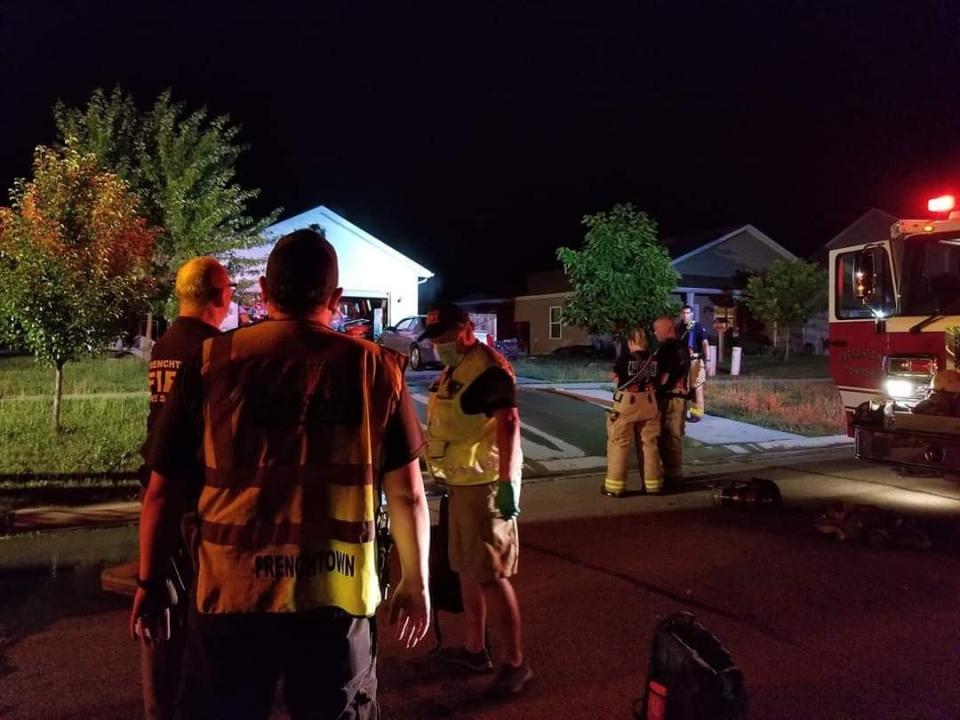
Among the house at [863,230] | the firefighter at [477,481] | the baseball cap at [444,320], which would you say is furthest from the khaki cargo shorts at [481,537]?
the house at [863,230]

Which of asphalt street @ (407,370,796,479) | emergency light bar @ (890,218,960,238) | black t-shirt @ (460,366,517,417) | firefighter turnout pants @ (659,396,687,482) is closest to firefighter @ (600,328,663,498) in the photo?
firefighter turnout pants @ (659,396,687,482)

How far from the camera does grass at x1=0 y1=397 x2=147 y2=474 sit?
871 centimetres

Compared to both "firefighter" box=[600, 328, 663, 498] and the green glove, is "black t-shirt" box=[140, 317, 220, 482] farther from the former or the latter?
"firefighter" box=[600, 328, 663, 498]

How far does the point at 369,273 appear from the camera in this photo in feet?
81.1

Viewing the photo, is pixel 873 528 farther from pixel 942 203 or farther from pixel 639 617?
pixel 942 203

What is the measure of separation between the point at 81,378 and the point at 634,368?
1209cm

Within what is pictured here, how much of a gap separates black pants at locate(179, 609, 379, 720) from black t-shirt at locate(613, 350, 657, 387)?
653 centimetres

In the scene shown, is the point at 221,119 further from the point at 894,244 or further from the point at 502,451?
the point at 502,451

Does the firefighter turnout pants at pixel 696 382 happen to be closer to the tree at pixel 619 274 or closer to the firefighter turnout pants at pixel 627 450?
the firefighter turnout pants at pixel 627 450

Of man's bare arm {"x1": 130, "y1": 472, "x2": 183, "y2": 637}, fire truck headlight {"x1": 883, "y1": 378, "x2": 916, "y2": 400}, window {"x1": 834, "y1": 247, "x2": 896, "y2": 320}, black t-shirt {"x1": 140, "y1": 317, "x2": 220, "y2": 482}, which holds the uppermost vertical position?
window {"x1": 834, "y1": 247, "x2": 896, "y2": 320}

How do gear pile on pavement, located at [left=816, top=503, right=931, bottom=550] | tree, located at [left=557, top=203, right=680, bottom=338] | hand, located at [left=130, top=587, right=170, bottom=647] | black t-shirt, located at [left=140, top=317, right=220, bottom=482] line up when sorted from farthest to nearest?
tree, located at [left=557, top=203, right=680, bottom=338]
gear pile on pavement, located at [left=816, top=503, right=931, bottom=550]
black t-shirt, located at [left=140, top=317, right=220, bottom=482]
hand, located at [left=130, top=587, right=170, bottom=647]

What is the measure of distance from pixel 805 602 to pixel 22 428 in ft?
30.1

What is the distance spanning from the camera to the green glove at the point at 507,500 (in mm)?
3596

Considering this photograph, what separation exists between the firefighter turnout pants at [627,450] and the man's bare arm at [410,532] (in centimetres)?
614
